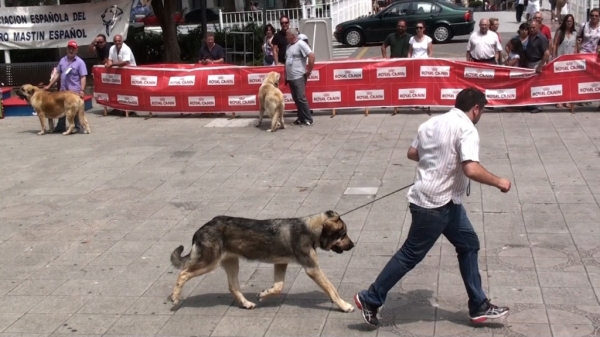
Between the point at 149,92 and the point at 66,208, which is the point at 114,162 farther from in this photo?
the point at 149,92

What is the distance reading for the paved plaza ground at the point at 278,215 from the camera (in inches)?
250

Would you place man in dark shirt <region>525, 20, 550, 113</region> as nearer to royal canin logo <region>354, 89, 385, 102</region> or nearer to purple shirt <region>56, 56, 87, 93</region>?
royal canin logo <region>354, 89, 385, 102</region>

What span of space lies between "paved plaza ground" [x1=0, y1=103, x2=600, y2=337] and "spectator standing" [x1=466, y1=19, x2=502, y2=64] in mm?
1020

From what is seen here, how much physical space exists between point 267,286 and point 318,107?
29.0 feet

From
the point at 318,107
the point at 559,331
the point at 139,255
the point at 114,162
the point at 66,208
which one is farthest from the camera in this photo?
the point at 318,107

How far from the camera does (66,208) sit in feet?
32.6

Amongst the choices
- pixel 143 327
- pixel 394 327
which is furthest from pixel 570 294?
pixel 143 327

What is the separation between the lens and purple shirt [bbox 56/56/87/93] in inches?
586

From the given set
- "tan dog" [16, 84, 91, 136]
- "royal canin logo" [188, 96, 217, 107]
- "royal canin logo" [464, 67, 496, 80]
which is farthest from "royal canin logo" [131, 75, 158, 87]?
"royal canin logo" [464, 67, 496, 80]

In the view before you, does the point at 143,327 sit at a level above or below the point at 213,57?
below

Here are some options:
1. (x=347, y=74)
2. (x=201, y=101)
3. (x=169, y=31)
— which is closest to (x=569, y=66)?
(x=347, y=74)

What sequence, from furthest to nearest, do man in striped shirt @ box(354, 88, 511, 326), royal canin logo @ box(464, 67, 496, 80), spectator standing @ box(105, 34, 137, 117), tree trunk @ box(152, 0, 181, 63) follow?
tree trunk @ box(152, 0, 181, 63) < spectator standing @ box(105, 34, 137, 117) < royal canin logo @ box(464, 67, 496, 80) < man in striped shirt @ box(354, 88, 511, 326)

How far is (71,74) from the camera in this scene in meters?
14.9

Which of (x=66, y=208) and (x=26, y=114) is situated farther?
(x=26, y=114)
